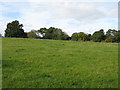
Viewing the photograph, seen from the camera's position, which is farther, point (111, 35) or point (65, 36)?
point (65, 36)

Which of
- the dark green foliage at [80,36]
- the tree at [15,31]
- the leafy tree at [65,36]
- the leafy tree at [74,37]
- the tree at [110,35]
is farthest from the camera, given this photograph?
the leafy tree at [65,36]

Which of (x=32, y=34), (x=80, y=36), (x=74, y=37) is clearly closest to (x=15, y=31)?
(x=32, y=34)

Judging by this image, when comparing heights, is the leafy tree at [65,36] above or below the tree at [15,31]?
below

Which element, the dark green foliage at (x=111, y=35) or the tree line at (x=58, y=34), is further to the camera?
the dark green foliage at (x=111, y=35)

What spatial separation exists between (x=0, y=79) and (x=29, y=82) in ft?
5.10

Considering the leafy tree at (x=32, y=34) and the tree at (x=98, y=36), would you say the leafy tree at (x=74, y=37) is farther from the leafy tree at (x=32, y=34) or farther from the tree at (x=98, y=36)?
the leafy tree at (x=32, y=34)

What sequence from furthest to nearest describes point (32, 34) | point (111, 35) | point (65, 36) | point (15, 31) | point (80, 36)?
point (32, 34)
point (65, 36)
point (80, 36)
point (111, 35)
point (15, 31)

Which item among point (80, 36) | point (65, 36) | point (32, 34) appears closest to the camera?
point (80, 36)

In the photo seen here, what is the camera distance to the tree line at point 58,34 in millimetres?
81938

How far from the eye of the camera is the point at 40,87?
8.29 metres

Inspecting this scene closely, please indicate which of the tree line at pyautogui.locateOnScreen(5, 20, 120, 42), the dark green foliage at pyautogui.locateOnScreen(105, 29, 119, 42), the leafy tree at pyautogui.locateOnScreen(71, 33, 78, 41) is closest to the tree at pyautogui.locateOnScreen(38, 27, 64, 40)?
the tree line at pyautogui.locateOnScreen(5, 20, 120, 42)

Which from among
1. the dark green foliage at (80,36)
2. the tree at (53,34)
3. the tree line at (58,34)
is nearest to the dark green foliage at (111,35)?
the tree line at (58,34)

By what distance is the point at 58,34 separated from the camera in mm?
94750

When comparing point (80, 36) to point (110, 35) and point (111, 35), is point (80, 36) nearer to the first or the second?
point (110, 35)
